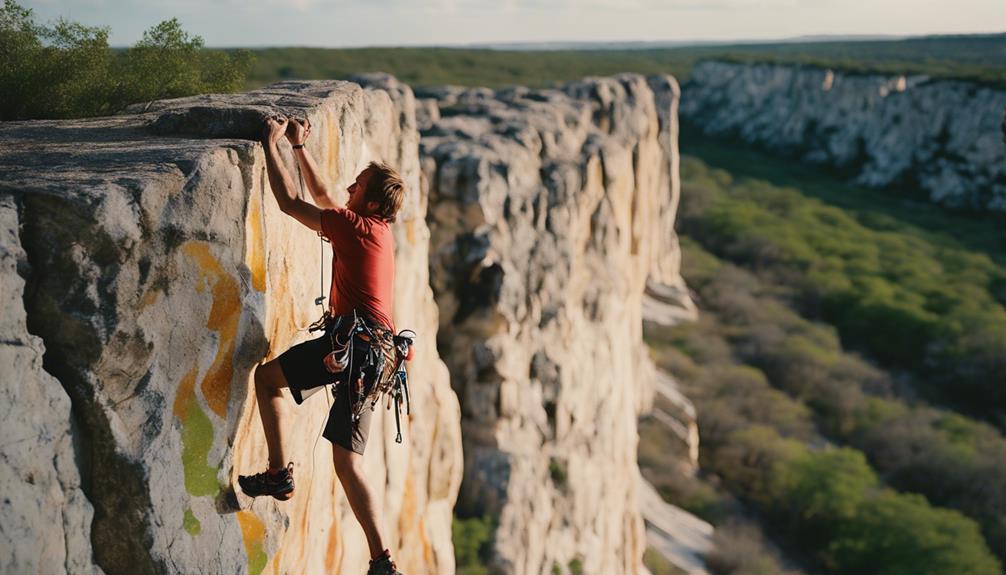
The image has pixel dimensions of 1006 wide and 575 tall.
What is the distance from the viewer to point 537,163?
1631cm

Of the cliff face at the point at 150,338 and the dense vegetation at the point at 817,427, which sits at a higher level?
the cliff face at the point at 150,338

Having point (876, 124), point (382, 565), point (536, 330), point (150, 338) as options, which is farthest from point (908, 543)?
point (876, 124)

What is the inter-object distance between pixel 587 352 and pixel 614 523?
10.7 ft

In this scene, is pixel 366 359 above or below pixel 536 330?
above

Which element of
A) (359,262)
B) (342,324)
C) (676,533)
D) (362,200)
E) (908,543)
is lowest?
(908,543)

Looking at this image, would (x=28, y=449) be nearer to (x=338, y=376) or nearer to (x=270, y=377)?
(x=270, y=377)

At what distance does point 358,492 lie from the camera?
4.89 m

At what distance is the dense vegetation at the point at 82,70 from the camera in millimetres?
7129

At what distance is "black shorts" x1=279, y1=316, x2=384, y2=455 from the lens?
4.53 meters

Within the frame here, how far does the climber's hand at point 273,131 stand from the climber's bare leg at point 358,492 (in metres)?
1.69

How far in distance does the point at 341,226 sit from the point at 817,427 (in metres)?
27.1

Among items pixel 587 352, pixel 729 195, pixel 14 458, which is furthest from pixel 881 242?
pixel 14 458

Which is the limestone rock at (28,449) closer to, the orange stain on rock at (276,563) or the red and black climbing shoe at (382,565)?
the orange stain on rock at (276,563)

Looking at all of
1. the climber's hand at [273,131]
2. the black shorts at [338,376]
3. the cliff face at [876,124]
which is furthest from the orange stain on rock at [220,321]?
the cliff face at [876,124]
